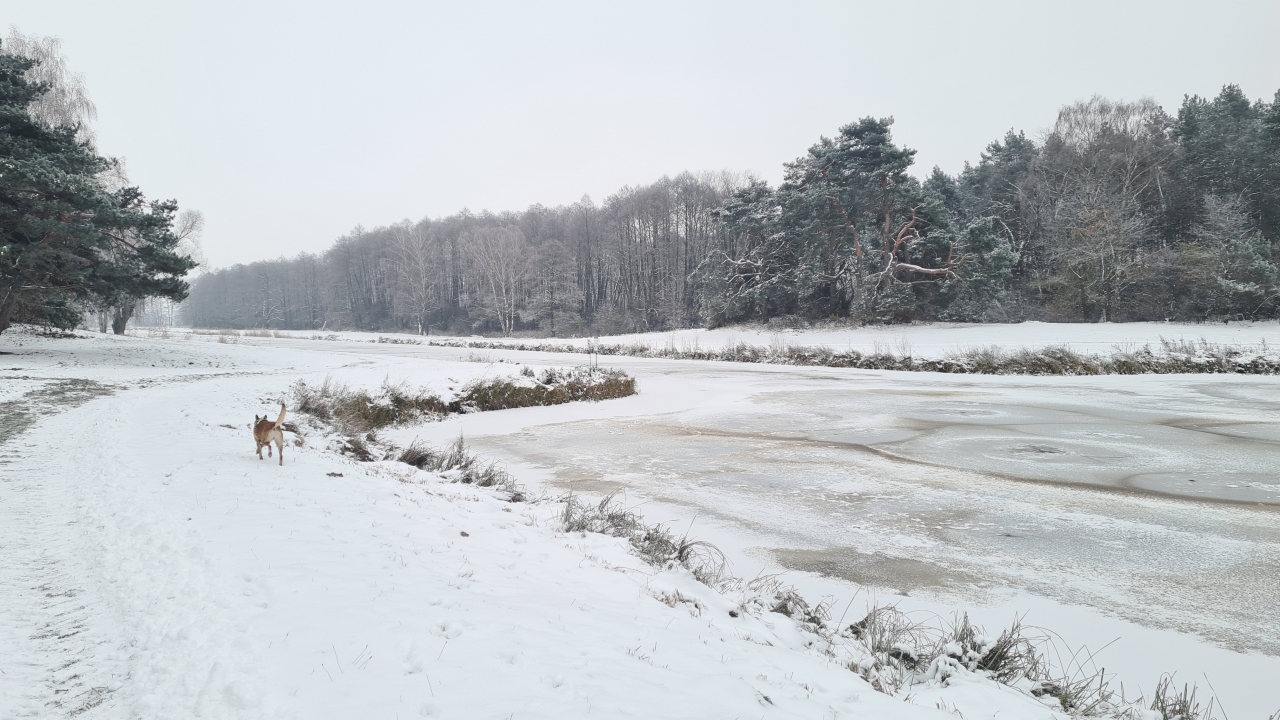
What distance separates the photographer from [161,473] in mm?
5055

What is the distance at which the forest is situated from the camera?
2950cm

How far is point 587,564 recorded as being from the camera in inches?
152

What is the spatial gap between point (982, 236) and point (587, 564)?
3195 centimetres

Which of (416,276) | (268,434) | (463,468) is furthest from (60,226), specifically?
(416,276)

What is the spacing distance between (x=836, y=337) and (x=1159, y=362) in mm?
15090

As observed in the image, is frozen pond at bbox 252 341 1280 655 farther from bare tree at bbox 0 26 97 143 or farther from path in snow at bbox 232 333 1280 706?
bare tree at bbox 0 26 97 143

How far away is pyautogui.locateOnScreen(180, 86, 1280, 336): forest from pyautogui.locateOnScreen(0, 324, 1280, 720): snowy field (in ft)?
78.4

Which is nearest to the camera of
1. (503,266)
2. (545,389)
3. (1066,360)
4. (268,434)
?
(268,434)

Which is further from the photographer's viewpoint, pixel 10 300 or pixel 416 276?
Result: pixel 416 276

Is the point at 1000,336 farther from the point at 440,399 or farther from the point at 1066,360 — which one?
the point at 440,399

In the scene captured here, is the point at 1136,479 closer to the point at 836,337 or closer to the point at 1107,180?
the point at 836,337

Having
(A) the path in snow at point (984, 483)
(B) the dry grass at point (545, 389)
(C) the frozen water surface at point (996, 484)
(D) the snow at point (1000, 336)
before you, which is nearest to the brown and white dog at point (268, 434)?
Answer: (A) the path in snow at point (984, 483)

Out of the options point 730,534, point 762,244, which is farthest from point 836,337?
point 730,534

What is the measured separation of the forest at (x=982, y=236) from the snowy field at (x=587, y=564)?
23.9 m
